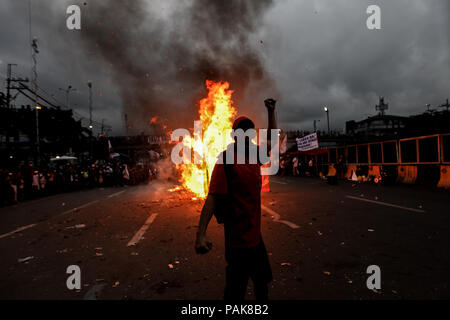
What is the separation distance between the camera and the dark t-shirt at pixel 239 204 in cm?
222

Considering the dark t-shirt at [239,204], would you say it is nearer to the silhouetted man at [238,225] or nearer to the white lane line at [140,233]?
the silhouetted man at [238,225]

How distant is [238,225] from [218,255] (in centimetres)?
250

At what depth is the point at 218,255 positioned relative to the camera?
449cm

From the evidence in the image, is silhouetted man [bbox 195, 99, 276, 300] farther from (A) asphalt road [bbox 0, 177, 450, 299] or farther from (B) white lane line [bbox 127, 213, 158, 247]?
(B) white lane line [bbox 127, 213, 158, 247]

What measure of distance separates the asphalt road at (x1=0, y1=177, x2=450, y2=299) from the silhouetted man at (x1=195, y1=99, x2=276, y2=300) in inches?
40.6

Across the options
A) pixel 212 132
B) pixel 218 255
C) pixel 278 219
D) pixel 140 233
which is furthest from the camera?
pixel 212 132

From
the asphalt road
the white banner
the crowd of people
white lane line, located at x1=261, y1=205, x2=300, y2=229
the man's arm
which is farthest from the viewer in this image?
the white banner

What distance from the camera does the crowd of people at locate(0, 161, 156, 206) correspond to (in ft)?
43.3

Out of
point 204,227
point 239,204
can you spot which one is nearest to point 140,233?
point 204,227

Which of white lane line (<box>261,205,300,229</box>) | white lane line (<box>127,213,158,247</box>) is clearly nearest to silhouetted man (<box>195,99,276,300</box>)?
white lane line (<box>127,213,158,247</box>)

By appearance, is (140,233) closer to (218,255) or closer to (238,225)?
(218,255)

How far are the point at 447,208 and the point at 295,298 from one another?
23.5ft

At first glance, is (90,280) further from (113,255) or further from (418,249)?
(418,249)
